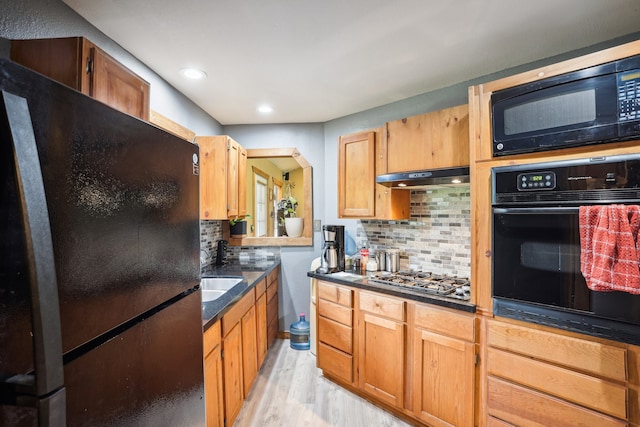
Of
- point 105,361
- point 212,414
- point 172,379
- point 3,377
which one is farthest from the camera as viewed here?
point 212,414

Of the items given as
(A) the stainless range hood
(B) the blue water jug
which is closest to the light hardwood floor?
(B) the blue water jug

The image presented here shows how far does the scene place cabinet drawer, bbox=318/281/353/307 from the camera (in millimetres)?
2307

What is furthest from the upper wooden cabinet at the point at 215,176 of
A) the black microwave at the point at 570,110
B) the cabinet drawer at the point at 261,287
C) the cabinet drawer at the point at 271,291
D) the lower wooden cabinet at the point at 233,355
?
the black microwave at the point at 570,110

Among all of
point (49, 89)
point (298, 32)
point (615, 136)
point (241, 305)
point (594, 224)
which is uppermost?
point (298, 32)

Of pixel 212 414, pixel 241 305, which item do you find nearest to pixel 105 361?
pixel 212 414

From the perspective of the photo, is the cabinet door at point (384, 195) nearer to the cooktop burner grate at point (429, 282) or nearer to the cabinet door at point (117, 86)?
the cooktop burner grate at point (429, 282)

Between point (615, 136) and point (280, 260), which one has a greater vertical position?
point (615, 136)

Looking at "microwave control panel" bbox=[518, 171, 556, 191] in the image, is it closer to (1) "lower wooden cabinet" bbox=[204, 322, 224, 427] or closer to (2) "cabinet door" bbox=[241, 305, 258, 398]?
(1) "lower wooden cabinet" bbox=[204, 322, 224, 427]

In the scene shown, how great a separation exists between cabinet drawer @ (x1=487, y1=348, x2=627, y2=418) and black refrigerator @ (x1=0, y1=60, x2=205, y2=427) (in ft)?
5.07

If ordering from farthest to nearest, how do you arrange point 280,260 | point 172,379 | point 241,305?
point 280,260, point 241,305, point 172,379

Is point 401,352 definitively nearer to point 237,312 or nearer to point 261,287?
point 237,312

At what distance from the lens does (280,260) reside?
3.37 m

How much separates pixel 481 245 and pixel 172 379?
5.25 ft

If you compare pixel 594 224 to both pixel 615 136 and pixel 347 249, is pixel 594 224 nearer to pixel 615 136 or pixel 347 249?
pixel 615 136
